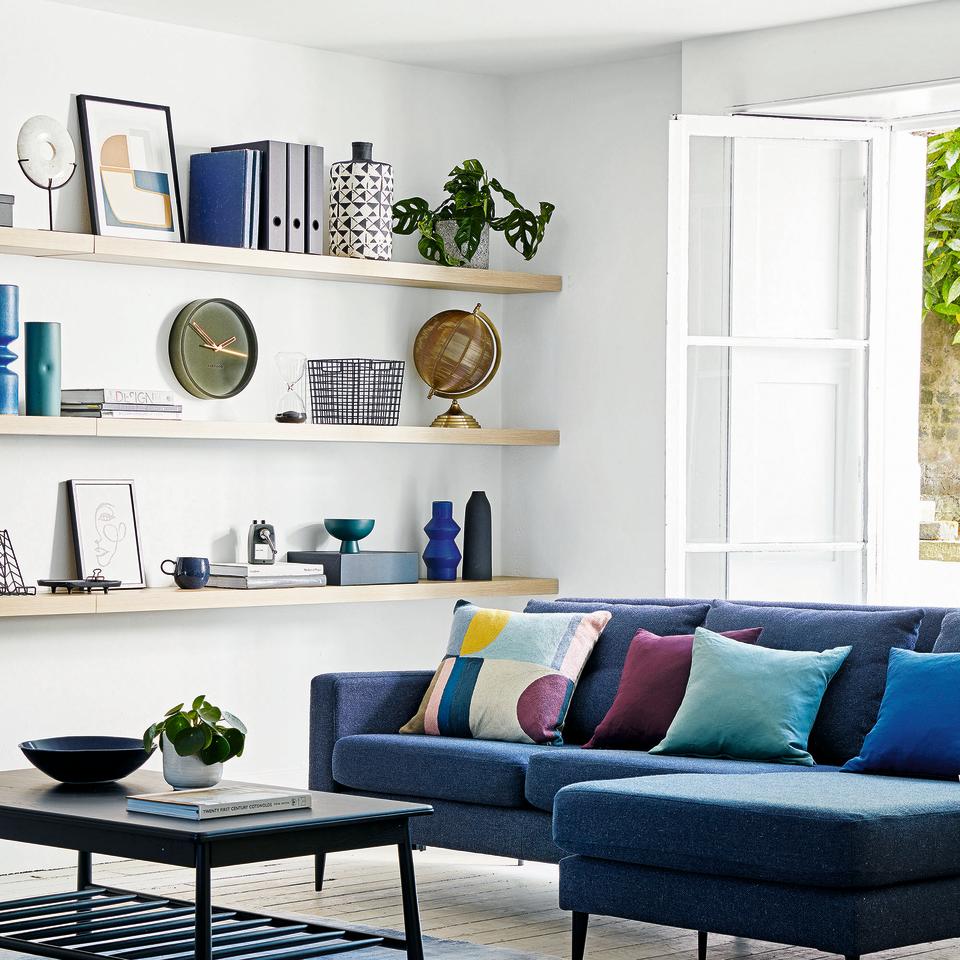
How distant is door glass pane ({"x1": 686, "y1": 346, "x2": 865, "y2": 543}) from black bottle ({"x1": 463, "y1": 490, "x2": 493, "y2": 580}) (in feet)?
3.15

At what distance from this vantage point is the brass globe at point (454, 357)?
20.3 feet

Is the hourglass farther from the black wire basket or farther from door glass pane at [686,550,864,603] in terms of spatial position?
door glass pane at [686,550,864,603]

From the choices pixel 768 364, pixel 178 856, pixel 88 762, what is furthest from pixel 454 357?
pixel 178 856

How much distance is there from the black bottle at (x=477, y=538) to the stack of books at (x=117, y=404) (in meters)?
1.32

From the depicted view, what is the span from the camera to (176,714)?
362 cm

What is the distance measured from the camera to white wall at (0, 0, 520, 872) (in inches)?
208

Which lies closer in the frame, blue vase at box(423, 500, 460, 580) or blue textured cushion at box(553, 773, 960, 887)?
blue textured cushion at box(553, 773, 960, 887)

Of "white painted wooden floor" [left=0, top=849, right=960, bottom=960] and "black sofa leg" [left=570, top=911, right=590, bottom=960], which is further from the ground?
"black sofa leg" [left=570, top=911, right=590, bottom=960]

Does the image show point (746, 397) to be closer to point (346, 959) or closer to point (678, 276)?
point (678, 276)

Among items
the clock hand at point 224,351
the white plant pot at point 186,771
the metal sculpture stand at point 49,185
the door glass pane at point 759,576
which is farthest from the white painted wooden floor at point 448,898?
the metal sculpture stand at point 49,185

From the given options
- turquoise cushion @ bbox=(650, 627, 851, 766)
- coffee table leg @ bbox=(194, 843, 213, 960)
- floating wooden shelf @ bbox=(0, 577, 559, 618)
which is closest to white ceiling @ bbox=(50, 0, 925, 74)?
floating wooden shelf @ bbox=(0, 577, 559, 618)

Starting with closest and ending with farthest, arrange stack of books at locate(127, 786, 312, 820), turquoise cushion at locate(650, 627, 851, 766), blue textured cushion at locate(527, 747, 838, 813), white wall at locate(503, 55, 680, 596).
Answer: stack of books at locate(127, 786, 312, 820) < blue textured cushion at locate(527, 747, 838, 813) < turquoise cushion at locate(650, 627, 851, 766) < white wall at locate(503, 55, 680, 596)

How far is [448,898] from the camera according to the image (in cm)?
477

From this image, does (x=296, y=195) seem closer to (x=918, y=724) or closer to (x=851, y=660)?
(x=851, y=660)
